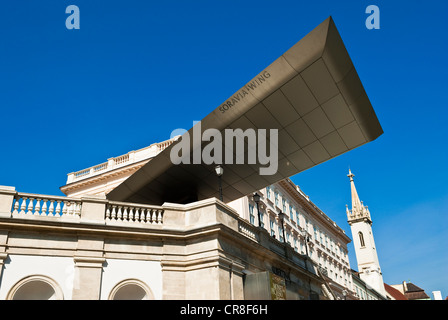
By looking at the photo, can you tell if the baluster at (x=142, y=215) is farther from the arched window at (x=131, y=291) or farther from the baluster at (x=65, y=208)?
the baluster at (x=65, y=208)

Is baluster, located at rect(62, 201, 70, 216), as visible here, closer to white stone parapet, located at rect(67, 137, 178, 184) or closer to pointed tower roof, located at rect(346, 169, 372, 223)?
white stone parapet, located at rect(67, 137, 178, 184)

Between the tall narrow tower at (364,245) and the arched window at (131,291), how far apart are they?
99.4 m

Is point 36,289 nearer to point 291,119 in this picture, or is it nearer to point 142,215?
point 142,215

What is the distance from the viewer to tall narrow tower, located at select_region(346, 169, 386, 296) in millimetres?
103500

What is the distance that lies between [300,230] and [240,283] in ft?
128

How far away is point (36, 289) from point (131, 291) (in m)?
3.28

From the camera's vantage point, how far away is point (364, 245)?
107375 mm

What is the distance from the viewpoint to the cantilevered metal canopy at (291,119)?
1700 cm

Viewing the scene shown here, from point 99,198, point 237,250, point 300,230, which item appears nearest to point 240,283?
point 237,250

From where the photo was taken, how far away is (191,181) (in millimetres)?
24250

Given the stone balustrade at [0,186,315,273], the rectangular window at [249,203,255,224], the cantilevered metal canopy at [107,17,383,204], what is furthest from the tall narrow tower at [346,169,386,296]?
the stone balustrade at [0,186,315,273]

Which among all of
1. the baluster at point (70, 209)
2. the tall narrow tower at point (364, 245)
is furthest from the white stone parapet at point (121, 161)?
the tall narrow tower at point (364, 245)
